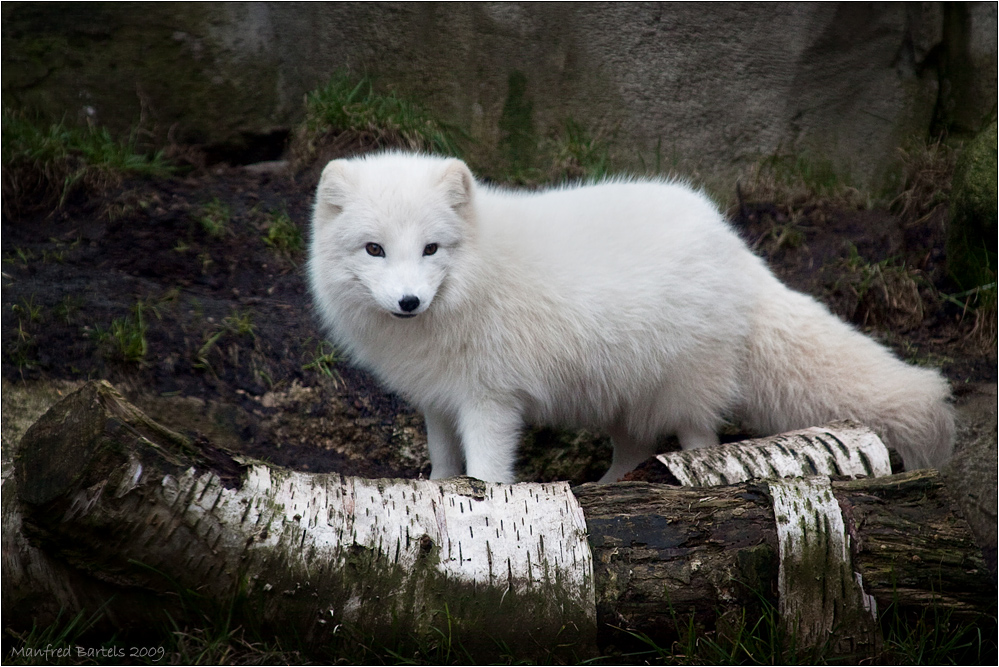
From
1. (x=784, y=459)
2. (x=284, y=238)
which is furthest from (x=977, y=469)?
(x=284, y=238)

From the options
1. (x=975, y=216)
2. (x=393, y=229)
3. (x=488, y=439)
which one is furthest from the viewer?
(x=975, y=216)

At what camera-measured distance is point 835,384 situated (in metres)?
3.79

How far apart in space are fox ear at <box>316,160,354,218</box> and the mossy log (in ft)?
3.88

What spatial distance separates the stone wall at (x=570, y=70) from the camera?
5.94 m

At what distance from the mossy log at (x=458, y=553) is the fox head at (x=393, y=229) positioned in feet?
2.80

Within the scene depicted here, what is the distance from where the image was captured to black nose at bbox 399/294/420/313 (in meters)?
3.09

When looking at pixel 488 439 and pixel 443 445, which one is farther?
pixel 443 445

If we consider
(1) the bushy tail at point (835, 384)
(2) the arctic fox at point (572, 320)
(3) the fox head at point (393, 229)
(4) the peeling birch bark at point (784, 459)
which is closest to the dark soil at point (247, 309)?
(2) the arctic fox at point (572, 320)

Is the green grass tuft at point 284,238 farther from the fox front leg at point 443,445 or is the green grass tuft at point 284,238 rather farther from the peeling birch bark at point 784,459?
the peeling birch bark at point 784,459

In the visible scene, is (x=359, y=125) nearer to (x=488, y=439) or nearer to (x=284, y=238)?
(x=284, y=238)

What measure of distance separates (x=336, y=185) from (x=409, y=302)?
24.3 inches

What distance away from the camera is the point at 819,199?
235 inches

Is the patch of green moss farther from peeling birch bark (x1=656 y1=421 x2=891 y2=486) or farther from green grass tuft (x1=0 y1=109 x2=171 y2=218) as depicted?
green grass tuft (x1=0 y1=109 x2=171 y2=218)

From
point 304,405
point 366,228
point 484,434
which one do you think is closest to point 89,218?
point 304,405
